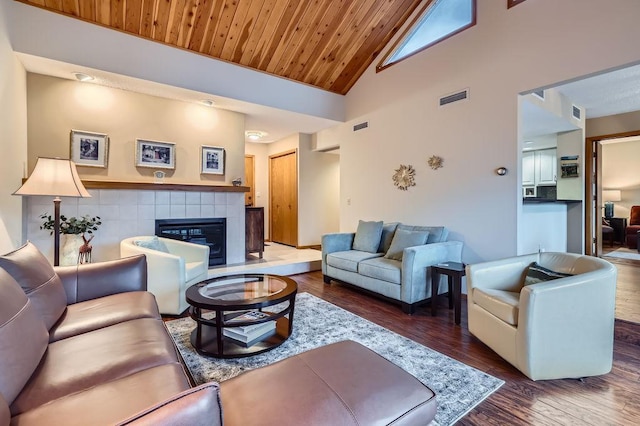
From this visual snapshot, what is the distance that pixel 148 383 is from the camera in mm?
1092

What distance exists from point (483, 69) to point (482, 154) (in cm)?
101

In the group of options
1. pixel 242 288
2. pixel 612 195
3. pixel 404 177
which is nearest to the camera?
pixel 242 288

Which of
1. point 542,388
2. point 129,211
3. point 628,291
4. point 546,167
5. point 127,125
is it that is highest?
point 127,125

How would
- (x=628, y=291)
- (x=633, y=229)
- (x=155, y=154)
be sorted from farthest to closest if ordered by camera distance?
(x=633, y=229) → (x=155, y=154) → (x=628, y=291)

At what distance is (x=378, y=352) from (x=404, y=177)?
2.89 meters

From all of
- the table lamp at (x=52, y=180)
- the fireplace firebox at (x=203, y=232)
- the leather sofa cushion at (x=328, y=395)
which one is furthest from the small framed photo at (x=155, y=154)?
the leather sofa cushion at (x=328, y=395)

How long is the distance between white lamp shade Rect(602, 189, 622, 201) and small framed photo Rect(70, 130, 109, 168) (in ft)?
37.0

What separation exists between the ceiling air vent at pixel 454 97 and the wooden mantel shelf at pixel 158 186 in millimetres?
3223

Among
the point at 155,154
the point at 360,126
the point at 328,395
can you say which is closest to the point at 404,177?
the point at 360,126

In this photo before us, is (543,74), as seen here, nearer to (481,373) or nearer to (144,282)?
(481,373)

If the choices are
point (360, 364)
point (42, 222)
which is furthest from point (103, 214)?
point (360, 364)

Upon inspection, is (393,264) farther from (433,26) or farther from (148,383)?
(433,26)

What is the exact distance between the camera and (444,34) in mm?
4059

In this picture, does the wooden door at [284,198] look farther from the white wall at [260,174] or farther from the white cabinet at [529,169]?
the white cabinet at [529,169]
